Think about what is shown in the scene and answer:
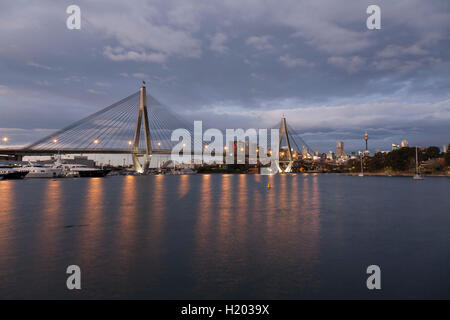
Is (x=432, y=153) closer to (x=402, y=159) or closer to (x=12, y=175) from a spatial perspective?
(x=402, y=159)

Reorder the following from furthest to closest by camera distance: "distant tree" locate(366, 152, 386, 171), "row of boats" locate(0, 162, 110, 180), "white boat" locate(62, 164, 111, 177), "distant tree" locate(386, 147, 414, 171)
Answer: "distant tree" locate(366, 152, 386, 171) → "distant tree" locate(386, 147, 414, 171) → "white boat" locate(62, 164, 111, 177) → "row of boats" locate(0, 162, 110, 180)

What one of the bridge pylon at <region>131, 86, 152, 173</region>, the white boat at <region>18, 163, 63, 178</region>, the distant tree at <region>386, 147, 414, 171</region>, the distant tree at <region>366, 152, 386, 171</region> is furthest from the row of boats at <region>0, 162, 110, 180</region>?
the distant tree at <region>366, 152, 386, 171</region>

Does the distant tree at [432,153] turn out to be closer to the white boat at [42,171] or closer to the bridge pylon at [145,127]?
the bridge pylon at [145,127]

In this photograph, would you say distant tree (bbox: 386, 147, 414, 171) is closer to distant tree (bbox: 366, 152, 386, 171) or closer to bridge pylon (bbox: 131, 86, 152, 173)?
distant tree (bbox: 366, 152, 386, 171)

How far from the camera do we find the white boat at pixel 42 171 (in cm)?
9291

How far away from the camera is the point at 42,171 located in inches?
3733

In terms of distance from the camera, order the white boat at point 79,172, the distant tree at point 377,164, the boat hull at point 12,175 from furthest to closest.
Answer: the distant tree at point 377,164 < the white boat at point 79,172 < the boat hull at point 12,175

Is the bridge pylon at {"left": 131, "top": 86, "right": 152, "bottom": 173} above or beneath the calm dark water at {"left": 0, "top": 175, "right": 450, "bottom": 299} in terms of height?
above

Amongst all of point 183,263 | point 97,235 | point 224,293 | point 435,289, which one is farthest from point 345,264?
point 97,235

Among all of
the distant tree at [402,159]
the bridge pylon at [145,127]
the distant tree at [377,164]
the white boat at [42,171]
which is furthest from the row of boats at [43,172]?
the distant tree at [377,164]

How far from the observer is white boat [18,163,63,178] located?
92912 mm

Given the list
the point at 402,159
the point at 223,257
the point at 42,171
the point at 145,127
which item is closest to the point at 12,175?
the point at 42,171
